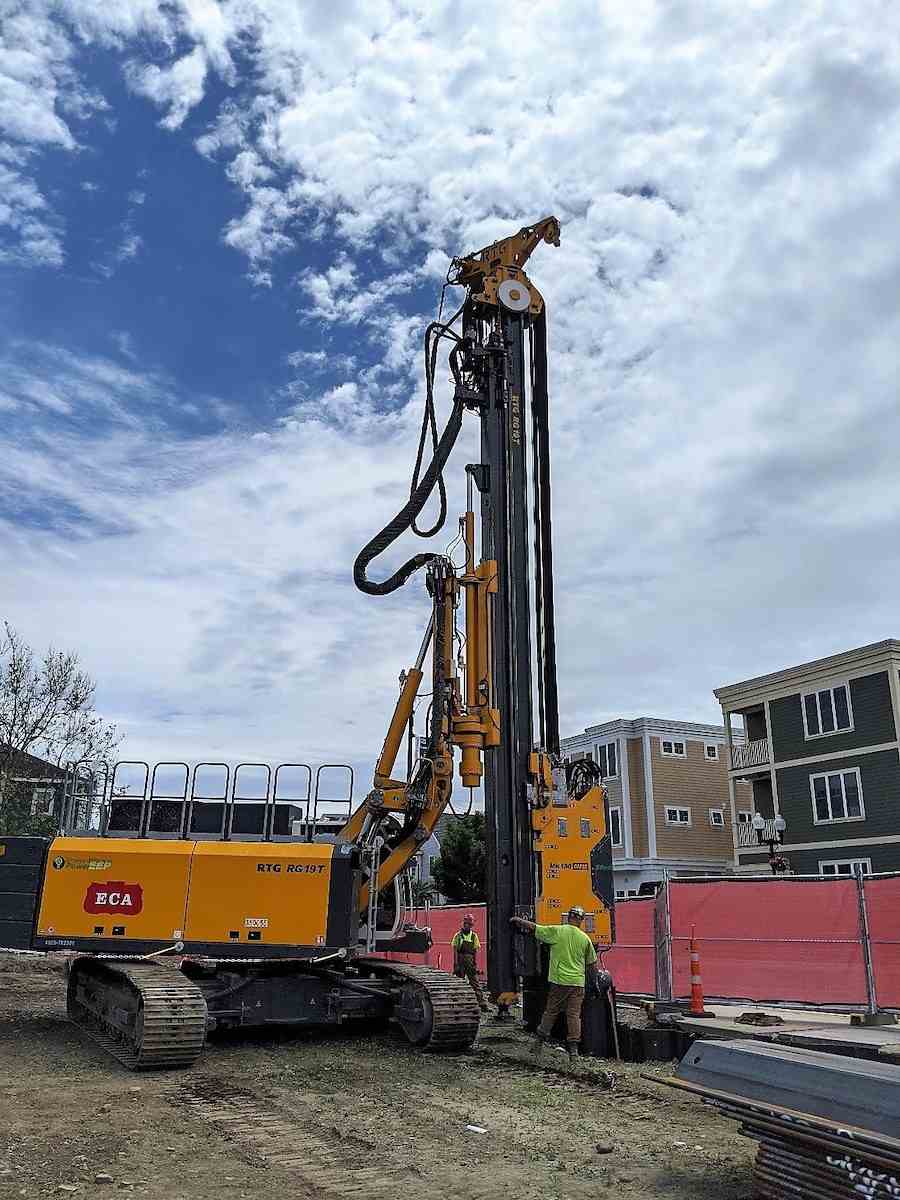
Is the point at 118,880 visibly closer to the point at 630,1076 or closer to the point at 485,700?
the point at 485,700

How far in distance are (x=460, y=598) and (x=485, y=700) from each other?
4.23ft

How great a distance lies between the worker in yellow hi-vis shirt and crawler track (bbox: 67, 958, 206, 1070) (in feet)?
11.8

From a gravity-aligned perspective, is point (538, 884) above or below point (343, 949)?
above

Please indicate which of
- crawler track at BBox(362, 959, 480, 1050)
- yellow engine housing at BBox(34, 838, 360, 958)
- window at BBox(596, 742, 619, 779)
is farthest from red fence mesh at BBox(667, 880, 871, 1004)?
window at BBox(596, 742, 619, 779)

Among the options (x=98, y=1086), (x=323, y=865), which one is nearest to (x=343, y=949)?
(x=323, y=865)

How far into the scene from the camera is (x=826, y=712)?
1273 inches

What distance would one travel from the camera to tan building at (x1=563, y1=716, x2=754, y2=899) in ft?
131

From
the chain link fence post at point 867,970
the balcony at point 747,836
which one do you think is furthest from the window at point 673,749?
the chain link fence post at point 867,970

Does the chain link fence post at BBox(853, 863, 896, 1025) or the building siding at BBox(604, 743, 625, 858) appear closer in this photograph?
the chain link fence post at BBox(853, 863, 896, 1025)

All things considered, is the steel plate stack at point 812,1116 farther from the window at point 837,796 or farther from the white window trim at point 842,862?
the window at point 837,796

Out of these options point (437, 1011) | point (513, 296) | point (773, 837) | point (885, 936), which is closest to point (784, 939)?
point (885, 936)

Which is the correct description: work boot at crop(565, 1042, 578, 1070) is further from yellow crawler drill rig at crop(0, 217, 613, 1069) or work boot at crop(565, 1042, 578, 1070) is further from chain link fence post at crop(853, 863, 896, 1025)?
chain link fence post at crop(853, 863, 896, 1025)

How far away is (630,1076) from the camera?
9891 mm

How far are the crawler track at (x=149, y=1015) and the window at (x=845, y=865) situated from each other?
2386 cm
